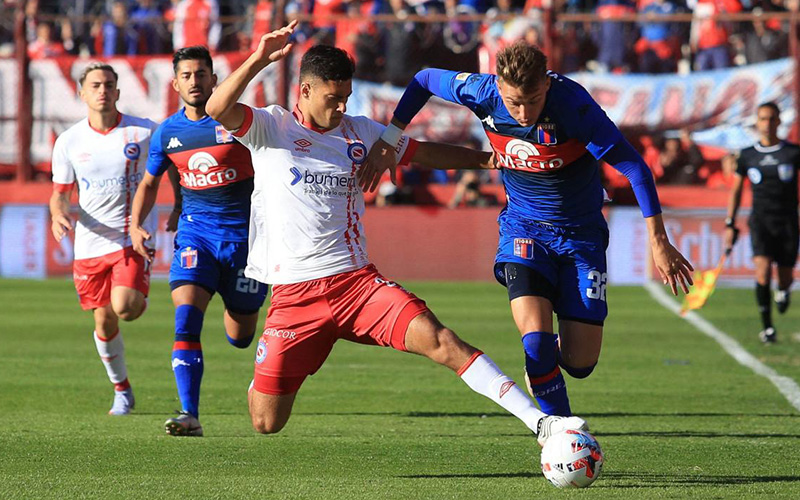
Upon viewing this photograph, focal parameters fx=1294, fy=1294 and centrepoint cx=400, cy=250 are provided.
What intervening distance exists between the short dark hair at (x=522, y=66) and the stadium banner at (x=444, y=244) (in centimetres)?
1273

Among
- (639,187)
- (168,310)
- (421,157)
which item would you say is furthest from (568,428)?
(168,310)

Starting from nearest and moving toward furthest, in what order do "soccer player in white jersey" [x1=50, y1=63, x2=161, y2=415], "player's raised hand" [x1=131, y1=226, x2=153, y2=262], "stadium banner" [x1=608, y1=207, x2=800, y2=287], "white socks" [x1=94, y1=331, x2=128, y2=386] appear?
"player's raised hand" [x1=131, y1=226, x2=153, y2=262], "white socks" [x1=94, y1=331, x2=128, y2=386], "soccer player in white jersey" [x1=50, y1=63, x2=161, y2=415], "stadium banner" [x1=608, y1=207, x2=800, y2=287]

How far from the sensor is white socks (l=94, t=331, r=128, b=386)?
885cm

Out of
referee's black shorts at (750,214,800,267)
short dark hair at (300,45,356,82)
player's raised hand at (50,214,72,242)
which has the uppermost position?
short dark hair at (300,45,356,82)

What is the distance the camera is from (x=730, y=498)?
5.87 meters

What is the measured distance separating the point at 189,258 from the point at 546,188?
2424mm

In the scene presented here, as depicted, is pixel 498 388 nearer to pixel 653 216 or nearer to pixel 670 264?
pixel 670 264

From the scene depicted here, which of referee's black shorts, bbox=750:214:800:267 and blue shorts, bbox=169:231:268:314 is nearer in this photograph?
blue shorts, bbox=169:231:268:314

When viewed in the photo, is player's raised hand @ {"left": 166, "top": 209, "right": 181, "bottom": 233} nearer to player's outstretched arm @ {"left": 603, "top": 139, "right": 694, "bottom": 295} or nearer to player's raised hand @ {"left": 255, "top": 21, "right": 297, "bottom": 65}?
player's raised hand @ {"left": 255, "top": 21, "right": 297, "bottom": 65}

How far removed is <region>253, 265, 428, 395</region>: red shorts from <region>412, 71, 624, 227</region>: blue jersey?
1.09m

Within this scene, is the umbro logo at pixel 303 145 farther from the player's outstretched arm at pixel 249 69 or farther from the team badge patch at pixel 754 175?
the team badge patch at pixel 754 175

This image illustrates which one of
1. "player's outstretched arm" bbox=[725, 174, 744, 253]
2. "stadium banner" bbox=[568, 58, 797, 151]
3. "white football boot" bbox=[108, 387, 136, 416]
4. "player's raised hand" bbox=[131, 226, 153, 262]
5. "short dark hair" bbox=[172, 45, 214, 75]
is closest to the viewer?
"player's raised hand" bbox=[131, 226, 153, 262]

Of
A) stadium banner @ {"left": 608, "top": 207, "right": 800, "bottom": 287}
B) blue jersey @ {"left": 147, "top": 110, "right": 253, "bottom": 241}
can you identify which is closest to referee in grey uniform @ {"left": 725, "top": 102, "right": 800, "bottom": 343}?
stadium banner @ {"left": 608, "top": 207, "right": 800, "bottom": 287}

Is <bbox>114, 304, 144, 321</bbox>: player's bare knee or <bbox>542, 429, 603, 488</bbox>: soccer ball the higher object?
<bbox>542, 429, 603, 488</bbox>: soccer ball
